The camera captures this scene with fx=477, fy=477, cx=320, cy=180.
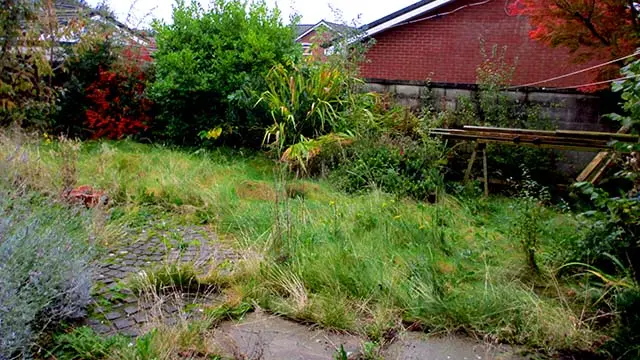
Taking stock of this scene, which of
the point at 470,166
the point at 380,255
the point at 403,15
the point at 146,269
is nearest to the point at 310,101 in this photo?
the point at 470,166

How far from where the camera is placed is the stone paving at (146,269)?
2496mm

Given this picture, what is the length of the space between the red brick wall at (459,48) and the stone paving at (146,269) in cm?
911

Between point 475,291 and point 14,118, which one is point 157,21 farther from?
point 475,291

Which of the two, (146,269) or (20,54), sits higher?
(20,54)

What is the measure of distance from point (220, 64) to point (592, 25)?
16.7 ft

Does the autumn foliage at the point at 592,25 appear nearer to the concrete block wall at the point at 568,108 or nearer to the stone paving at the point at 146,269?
the concrete block wall at the point at 568,108

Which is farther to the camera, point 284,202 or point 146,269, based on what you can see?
point 284,202

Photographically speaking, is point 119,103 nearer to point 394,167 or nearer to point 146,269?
point 394,167

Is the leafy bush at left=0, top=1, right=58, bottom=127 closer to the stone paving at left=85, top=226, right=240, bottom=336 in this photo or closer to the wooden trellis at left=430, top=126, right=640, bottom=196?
the stone paving at left=85, top=226, right=240, bottom=336

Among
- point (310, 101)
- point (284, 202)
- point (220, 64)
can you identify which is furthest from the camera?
point (220, 64)

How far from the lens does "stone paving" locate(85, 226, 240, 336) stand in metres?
2.50

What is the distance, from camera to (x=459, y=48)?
11719mm

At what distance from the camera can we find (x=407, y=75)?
12.0 m

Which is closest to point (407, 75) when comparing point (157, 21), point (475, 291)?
point (157, 21)
